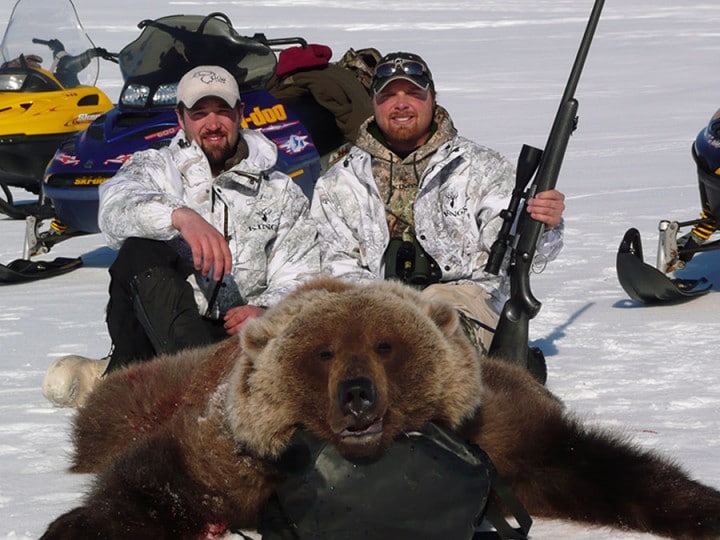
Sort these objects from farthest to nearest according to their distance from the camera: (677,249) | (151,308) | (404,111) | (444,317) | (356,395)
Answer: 1. (677,249)
2. (404,111)
3. (151,308)
4. (444,317)
5. (356,395)

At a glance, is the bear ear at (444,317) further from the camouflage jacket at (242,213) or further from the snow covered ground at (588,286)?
the camouflage jacket at (242,213)

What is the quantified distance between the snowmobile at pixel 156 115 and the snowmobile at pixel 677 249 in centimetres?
201

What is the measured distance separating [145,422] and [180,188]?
4.10 feet

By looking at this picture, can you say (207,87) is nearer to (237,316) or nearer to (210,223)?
(210,223)

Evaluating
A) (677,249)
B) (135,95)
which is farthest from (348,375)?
(135,95)

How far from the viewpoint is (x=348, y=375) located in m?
2.71

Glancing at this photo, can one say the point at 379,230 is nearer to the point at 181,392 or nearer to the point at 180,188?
the point at 180,188

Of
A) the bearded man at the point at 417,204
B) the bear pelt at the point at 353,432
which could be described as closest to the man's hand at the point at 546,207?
the bearded man at the point at 417,204

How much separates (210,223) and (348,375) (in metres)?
1.96

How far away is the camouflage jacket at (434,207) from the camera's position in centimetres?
469

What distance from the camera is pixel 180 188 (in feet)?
15.1

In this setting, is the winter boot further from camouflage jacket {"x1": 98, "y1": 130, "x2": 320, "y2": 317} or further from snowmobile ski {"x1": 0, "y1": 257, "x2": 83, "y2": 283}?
snowmobile ski {"x1": 0, "y1": 257, "x2": 83, "y2": 283}

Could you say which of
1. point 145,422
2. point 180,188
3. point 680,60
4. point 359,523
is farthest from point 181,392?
point 680,60

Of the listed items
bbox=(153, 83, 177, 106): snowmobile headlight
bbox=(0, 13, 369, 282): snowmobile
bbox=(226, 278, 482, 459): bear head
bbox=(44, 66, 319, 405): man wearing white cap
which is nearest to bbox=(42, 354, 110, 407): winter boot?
bbox=(44, 66, 319, 405): man wearing white cap
